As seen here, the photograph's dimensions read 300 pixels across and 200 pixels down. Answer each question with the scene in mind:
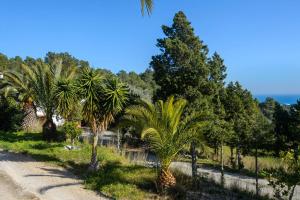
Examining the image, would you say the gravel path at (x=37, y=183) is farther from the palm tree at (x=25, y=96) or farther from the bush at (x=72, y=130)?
the palm tree at (x=25, y=96)

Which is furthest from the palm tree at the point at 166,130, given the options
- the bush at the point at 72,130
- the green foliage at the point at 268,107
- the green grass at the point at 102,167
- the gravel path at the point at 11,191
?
the green foliage at the point at 268,107

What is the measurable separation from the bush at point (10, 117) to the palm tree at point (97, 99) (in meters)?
12.2

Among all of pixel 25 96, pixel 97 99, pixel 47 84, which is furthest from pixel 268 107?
pixel 97 99

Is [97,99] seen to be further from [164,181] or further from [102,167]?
[164,181]

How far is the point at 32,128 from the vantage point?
81.8ft

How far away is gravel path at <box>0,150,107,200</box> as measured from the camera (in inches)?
424

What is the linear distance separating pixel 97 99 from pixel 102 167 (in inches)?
100

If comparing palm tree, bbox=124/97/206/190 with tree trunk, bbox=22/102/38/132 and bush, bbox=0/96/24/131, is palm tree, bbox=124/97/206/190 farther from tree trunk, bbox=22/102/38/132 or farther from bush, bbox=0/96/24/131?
bush, bbox=0/96/24/131

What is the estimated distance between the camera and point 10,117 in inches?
968

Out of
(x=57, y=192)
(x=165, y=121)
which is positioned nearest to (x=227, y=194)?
(x=165, y=121)

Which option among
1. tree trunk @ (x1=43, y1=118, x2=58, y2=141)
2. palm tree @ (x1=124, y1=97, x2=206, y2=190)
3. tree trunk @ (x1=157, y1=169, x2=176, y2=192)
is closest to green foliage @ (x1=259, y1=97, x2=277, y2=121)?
tree trunk @ (x1=43, y1=118, x2=58, y2=141)

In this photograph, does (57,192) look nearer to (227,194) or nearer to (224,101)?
(227,194)

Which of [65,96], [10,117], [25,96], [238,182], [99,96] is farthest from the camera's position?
[10,117]

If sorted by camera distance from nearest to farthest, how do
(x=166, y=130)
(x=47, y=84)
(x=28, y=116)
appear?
(x=166, y=130) → (x=47, y=84) → (x=28, y=116)
